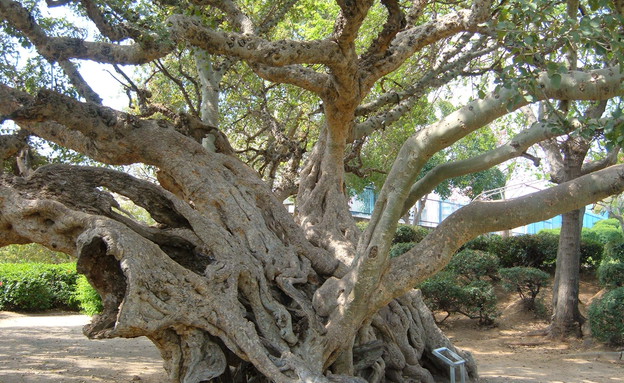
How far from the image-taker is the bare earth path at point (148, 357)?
7.62 meters

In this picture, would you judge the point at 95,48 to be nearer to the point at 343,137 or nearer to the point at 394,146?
the point at 343,137

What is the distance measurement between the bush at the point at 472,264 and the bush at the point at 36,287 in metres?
10.2

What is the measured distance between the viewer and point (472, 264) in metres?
13.0

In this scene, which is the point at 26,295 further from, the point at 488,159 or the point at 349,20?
→ the point at 488,159

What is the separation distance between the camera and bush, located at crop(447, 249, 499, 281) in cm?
1298

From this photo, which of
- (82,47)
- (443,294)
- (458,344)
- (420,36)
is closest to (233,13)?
(82,47)

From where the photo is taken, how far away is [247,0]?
38.5ft

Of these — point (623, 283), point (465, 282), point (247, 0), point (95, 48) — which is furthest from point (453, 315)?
point (95, 48)

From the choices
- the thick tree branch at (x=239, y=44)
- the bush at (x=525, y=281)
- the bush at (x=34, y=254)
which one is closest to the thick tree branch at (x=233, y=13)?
the thick tree branch at (x=239, y=44)

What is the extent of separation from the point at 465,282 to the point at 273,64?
8829 millimetres

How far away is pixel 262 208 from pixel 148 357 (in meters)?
3.75

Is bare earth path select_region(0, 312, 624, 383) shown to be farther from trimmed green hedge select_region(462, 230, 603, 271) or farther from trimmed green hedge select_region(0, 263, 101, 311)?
trimmed green hedge select_region(462, 230, 603, 271)

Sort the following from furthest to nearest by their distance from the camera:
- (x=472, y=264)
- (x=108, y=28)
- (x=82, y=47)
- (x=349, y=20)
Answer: (x=472, y=264) → (x=108, y=28) → (x=82, y=47) → (x=349, y=20)

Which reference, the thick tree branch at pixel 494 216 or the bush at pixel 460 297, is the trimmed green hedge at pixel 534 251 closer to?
the bush at pixel 460 297
